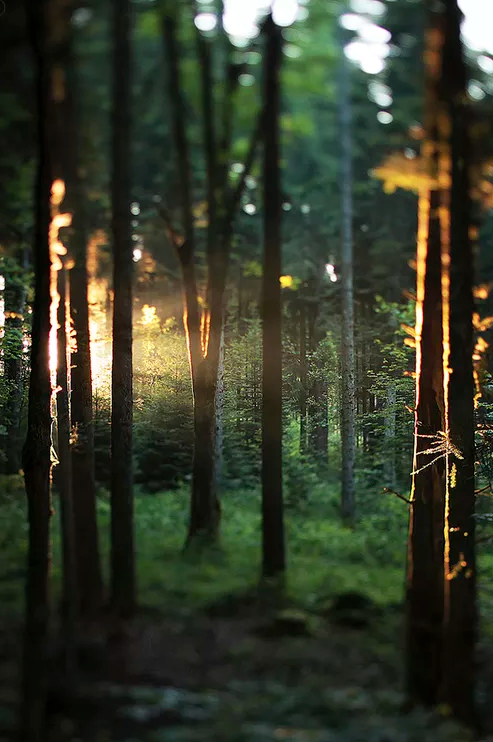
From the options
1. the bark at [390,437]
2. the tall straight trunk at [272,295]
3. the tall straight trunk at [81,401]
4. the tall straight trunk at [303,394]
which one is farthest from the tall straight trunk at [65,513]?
the tall straight trunk at [303,394]

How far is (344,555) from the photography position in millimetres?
14805

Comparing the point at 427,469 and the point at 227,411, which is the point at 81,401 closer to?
→ the point at 427,469

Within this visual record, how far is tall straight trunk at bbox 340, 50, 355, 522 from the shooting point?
61.8ft

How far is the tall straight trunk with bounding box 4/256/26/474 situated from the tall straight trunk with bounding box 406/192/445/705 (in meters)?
11.8

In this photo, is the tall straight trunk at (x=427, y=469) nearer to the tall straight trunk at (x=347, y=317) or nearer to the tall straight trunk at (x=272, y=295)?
the tall straight trunk at (x=272, y=295)

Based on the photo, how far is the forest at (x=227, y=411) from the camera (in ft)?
21.6

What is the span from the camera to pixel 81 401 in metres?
11.2

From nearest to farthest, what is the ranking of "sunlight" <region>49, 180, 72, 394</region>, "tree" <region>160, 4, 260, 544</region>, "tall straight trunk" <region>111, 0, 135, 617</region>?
Result: "sunlight" <region>49, 180, 72, 394</region> → "tall straight trunk" <region>111, 0, 135, 617</region> → "tree" <region>160, 4, 260, 544</region>

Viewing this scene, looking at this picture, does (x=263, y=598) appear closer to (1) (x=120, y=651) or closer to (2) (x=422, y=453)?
(1) (x=120, y=651)

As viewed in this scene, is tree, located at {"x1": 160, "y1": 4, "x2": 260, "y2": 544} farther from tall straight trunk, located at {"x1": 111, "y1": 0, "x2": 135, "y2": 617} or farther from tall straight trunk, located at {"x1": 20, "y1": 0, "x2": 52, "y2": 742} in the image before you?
tall straight trunk, located at {"x1": 20, "y1": 0, "x2": 52, "y2": 742}

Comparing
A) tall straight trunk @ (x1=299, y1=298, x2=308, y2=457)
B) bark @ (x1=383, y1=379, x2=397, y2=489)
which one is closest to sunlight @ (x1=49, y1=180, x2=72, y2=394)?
bark @ (x1=383, y1=379, x2=397, y2=489)

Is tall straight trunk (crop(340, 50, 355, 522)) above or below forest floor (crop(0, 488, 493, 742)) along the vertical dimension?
above

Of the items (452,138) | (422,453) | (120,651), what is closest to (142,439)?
(120,651)

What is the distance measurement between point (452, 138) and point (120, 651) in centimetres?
673
